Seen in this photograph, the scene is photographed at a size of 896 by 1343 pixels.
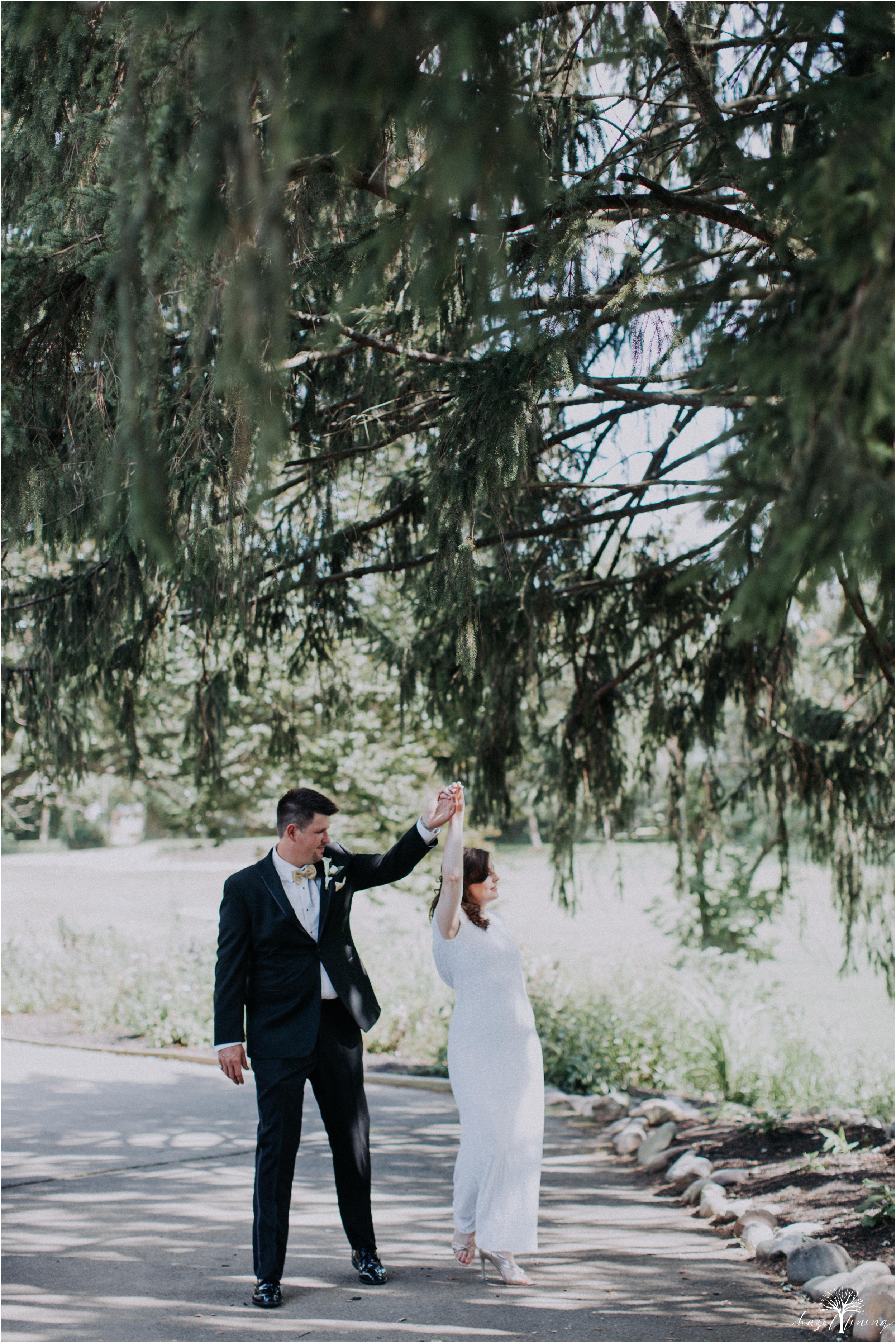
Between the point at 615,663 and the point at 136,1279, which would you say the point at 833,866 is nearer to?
the point at 615,663

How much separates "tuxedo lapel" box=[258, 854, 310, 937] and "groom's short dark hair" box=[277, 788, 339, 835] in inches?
5.8

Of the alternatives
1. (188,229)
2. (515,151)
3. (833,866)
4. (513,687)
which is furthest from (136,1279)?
(833,866)

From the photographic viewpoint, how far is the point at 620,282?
167 inches

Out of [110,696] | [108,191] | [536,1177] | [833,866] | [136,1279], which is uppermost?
[108,191]

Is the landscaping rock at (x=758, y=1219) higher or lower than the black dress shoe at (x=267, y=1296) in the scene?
lower

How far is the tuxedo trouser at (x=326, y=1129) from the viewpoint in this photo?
3.95 metres

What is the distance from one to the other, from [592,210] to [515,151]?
1.39 m

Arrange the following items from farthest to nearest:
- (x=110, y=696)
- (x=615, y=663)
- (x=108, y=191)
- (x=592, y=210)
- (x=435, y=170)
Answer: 1. (x=615, y=663)
2. (x=110, y=696)
3. (x=592, y=210)
4. (x=108, y=191)
5. (x=435, y=170)

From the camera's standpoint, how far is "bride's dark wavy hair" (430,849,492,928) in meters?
4.50

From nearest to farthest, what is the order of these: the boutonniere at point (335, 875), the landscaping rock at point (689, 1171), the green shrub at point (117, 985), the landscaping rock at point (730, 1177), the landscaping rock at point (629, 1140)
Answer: the boutonniere at point (335, 875), the landscaping rock at point (730, 1177), the landscaping rock at point (689, 1171), the landscaping rock at point (629, 1140), the green shrub at point (117, 985)

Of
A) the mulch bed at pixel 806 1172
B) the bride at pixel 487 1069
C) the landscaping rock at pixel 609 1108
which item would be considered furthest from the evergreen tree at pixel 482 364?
A: the landscaping rock at pixel 609 1108

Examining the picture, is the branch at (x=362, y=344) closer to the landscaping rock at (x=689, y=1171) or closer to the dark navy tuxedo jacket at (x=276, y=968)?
the dark navy tuxedo jacket at (x=276, y=968)

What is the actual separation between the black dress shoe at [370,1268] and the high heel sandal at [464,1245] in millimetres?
292

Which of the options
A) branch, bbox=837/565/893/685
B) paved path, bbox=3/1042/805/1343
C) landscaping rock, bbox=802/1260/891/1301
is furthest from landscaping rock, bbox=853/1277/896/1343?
branch, bbox=837/565/893/685
